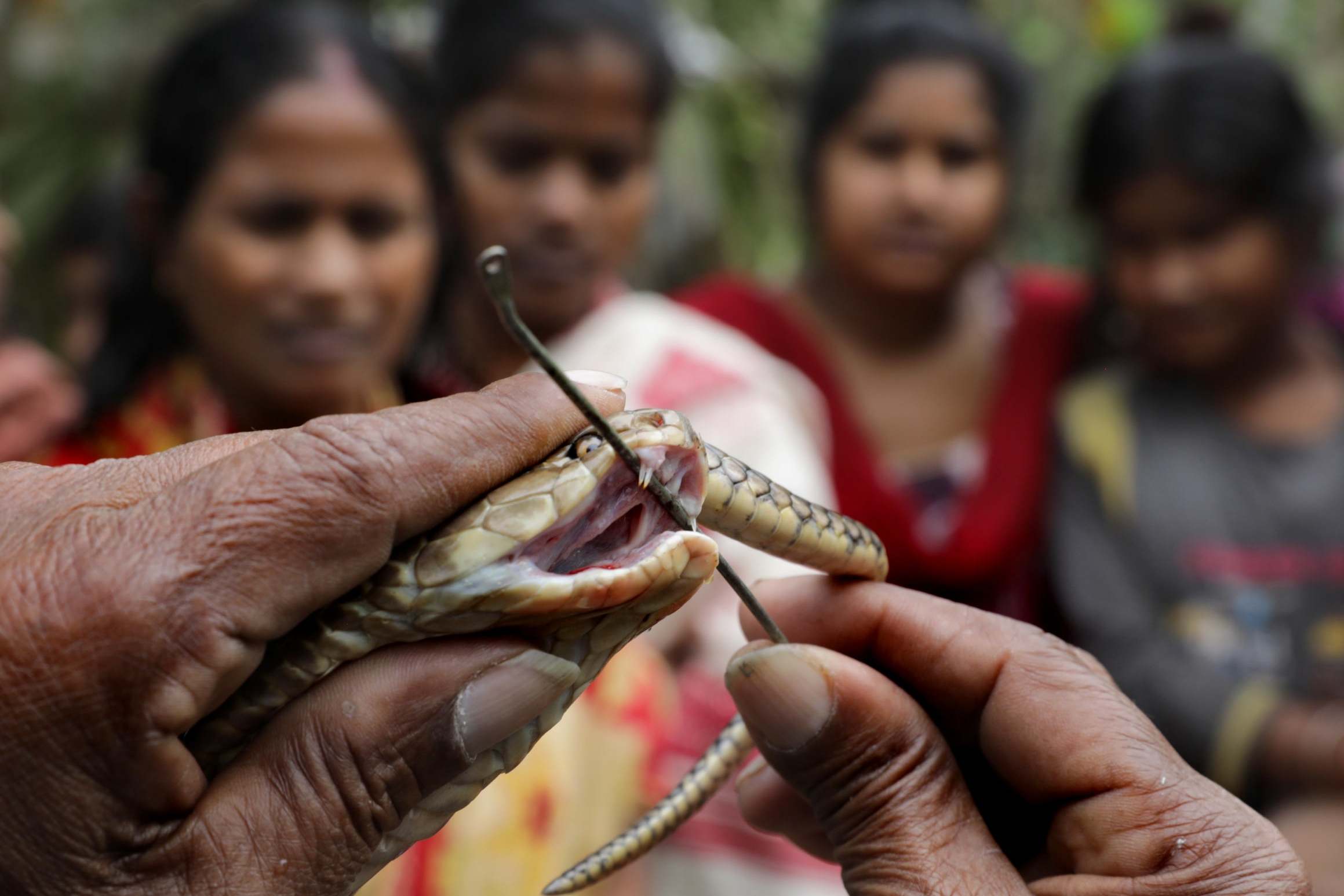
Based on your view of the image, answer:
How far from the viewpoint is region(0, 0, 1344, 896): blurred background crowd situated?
7.22 ft

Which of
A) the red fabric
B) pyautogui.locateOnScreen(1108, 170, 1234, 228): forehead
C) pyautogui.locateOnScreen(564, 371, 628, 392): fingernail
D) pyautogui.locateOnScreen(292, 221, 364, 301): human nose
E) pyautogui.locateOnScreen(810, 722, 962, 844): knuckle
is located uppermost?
pyautogui.locateOnScreen(1108, 170, 1234, 228): forehead

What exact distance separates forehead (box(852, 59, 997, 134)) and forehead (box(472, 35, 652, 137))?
2.40ft

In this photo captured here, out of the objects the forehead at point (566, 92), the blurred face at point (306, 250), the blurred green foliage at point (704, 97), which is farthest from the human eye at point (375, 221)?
the blurred green foliage at point (704, 97)

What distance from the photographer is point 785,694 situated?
105 centimetres

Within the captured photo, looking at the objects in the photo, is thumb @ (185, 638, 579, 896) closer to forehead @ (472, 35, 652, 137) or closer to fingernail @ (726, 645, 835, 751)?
fingernail @ (726, 645, 835, 751)

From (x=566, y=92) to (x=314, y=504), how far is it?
1.98 meters

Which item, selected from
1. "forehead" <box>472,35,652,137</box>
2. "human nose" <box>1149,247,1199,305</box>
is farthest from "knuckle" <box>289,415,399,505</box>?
"human nose" <box>1149,247,1199,305</box>

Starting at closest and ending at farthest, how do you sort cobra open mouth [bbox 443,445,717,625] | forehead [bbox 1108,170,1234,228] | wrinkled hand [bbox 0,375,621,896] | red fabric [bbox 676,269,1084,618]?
wrinkled hand [bbox 0,375,621,896]
cobra open mouth [bbox 443,445,717,625]
red fabric [bbox 676,269,1084,618]
forehead [bbox 1108,170,1234,228]

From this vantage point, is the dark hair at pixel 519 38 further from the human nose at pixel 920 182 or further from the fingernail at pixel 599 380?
the fingernail at pixel 599 380

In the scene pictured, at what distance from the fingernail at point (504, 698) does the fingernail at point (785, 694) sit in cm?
18

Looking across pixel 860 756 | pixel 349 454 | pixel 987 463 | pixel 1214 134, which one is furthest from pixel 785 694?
pixel 1214 134

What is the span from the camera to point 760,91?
5.86 metres

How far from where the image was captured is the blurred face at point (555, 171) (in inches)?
103

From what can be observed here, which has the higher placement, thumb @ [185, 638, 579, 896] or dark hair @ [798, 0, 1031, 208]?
dark hair @ [798, 0, 1031, 208]
